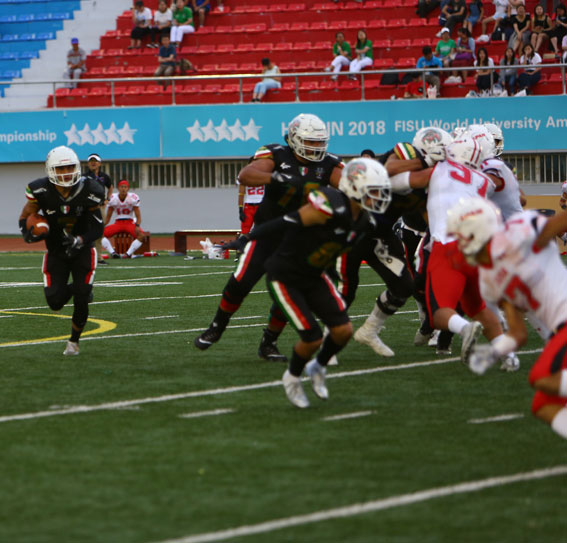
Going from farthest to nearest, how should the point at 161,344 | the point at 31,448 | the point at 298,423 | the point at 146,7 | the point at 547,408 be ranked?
the point at 146,7 → the point at 161,344 → the point at 298,423 → the point at 31,448 → the point at 547,408

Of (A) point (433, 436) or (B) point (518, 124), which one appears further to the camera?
(B) point (518, 124)

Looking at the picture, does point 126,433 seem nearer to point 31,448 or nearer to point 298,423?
point 31,448

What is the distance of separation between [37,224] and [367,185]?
11.0 ft

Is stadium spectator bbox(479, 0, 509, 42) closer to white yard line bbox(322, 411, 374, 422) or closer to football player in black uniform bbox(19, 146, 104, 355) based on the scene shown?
football player in black uniform bbox(19, 146, 104, 355)

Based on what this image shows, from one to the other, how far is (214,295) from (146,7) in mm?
16284

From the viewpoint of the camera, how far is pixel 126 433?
6.10 metres

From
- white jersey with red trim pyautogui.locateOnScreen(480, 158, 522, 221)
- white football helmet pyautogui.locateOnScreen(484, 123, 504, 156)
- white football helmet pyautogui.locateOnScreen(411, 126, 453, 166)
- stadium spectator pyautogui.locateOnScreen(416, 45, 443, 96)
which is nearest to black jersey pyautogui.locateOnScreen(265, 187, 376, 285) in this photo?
white football helmet pyautogui.locateOnScreen(411, 126, 453, 166)

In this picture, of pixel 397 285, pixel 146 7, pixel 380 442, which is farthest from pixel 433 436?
pixel 146 7

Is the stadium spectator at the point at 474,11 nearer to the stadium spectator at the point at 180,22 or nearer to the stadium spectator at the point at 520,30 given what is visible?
the stadium spectator at the point at 520,30

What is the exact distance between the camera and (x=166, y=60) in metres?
25.5

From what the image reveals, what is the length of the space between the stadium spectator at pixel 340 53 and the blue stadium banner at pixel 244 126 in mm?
1064

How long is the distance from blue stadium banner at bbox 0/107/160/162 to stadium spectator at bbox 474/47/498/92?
7243mm

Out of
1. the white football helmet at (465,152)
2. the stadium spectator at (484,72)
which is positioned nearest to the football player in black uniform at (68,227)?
the white football helmet at (465,152)

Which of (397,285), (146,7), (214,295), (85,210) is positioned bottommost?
(214,295)
